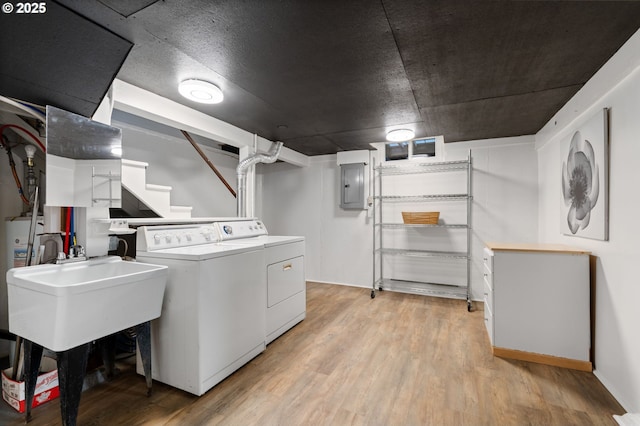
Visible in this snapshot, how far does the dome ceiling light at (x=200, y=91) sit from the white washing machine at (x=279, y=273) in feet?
3.35

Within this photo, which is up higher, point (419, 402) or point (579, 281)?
point (579, 281)

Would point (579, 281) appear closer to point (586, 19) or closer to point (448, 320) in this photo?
point (448, 320)

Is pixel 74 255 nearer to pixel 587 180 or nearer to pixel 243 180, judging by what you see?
pixel 243 180

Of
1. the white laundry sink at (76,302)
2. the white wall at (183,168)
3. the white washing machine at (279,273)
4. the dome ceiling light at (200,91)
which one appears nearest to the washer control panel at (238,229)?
the white washing machine at (279,273)

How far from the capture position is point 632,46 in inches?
57.5

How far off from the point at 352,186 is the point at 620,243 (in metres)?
2.88

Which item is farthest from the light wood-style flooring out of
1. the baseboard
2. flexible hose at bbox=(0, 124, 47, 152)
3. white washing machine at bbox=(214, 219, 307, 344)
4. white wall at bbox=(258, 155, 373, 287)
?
white wall at bbox=(258, 155, 373, 287)

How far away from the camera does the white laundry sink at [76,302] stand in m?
1.21

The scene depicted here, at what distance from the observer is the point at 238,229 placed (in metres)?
2.67

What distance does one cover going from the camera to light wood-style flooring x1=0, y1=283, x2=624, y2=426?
58.4 inches

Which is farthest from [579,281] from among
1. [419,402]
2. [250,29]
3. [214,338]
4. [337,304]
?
[250,29]

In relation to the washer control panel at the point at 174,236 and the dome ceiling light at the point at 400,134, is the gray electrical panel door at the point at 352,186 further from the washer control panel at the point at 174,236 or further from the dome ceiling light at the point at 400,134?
the washer control panel at the point at 174,236

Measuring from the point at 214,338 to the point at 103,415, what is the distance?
2.09 ft

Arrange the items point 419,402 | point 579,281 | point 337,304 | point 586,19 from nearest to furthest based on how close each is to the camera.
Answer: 1. point 586,19
2. point 419,402
3. point 579,281
4. point 337,304
